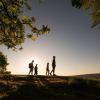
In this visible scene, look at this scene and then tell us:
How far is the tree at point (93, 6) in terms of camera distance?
17594mm

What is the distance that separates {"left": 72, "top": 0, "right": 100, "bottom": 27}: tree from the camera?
17.6 meters

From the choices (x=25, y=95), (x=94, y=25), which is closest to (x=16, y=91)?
(x=25, y=95)

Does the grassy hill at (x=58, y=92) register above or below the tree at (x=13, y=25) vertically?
below

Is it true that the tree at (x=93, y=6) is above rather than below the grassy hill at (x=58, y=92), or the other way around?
above

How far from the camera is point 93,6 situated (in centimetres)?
1773

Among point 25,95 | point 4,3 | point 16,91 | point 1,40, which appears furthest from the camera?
point 1,40

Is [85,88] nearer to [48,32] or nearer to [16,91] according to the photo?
[16,91]

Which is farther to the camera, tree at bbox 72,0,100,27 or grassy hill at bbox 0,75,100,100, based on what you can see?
tree at bbox 72,0,100,27

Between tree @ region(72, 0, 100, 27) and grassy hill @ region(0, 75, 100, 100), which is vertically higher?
tree @ region(72, 0, 100, 27)

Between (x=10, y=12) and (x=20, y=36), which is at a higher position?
(x=10, y=12)

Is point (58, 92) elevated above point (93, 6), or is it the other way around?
point (93, 6)

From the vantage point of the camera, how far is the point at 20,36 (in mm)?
24469

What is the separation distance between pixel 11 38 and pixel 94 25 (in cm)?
836

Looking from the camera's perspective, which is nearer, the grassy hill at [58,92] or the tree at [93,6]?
the grassy hill at [58,92]
